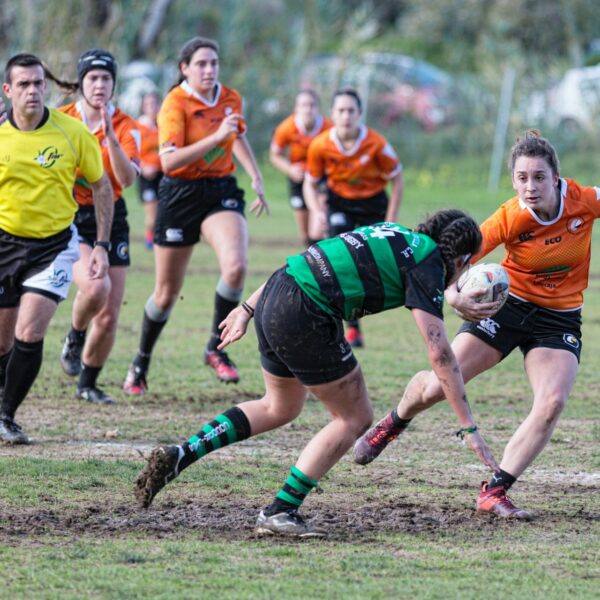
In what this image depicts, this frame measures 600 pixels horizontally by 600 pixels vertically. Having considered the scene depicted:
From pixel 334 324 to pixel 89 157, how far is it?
246cm

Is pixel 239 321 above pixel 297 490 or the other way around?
above

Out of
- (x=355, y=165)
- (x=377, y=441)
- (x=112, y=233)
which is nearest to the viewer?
(x=377, y=441)

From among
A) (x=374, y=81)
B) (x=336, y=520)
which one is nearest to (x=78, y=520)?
(x=336, y=520)

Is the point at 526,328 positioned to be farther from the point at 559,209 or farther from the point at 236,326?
the point at 236,326

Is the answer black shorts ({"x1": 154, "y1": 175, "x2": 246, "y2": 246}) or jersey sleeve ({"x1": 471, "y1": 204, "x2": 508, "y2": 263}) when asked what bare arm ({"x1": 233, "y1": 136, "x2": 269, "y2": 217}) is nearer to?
black shorts ({"x1": 154, "y1": 175, "x2": 246, "y2": 246})

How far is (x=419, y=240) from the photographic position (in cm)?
503

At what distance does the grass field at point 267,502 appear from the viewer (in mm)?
4535

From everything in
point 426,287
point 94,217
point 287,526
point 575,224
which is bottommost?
point 287,526

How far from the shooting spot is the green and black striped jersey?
16.1ft

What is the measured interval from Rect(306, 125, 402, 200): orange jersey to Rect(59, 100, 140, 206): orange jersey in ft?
11.0

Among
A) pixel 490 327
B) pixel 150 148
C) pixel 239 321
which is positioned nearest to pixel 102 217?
pixel 239 321

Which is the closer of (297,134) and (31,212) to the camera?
(31,212)

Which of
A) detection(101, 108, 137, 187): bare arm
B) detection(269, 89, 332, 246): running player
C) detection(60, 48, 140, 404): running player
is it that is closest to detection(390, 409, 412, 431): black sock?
detection(60, 48, 140, 404): running player

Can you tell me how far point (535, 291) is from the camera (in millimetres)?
6039
